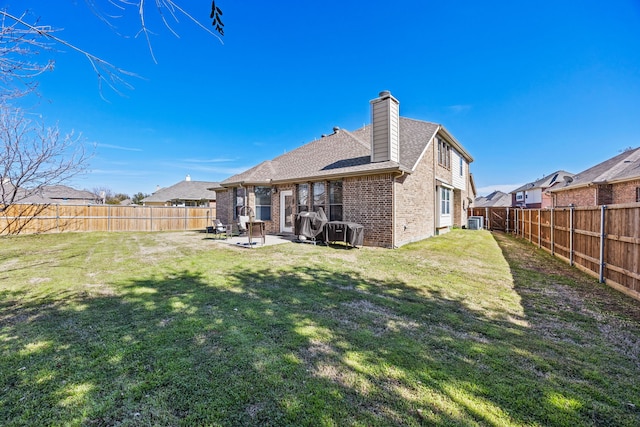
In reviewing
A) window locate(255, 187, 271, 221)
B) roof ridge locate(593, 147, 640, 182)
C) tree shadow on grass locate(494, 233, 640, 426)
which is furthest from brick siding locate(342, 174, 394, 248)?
roof ridge locate(593, 147, 640, 182)

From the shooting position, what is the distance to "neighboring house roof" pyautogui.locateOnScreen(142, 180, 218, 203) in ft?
111

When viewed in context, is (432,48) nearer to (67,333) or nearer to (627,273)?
(627,273)

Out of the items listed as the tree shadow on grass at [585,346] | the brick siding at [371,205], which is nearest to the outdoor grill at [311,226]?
the brick siding at [371,205]

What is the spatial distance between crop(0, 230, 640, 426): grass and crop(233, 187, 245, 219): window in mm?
9304

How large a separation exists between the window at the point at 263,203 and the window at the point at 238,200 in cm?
102

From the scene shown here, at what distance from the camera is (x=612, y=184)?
1478 centimetres

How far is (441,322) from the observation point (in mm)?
3658

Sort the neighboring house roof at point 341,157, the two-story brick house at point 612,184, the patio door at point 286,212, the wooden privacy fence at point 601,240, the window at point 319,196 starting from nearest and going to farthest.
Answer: the wooden privacy fence at point 601,240
the neighboring house roof at point 341,157
the window at point 319,196
the patio door at point 286,212
the two-story brick house at point 612,184

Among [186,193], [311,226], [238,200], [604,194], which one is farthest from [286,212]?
[186,193]

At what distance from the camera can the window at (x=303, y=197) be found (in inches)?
491

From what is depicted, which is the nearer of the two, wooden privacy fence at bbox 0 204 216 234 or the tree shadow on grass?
the tree shadow on grass

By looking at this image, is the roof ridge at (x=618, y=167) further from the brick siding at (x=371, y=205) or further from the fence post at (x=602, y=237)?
the brick siding at (x=371, y=205)

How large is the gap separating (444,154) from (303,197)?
9.12 meters

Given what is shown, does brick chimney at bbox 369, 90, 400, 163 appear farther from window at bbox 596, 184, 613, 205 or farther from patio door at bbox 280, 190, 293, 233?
window at bbox 596, 184, 613, 205
